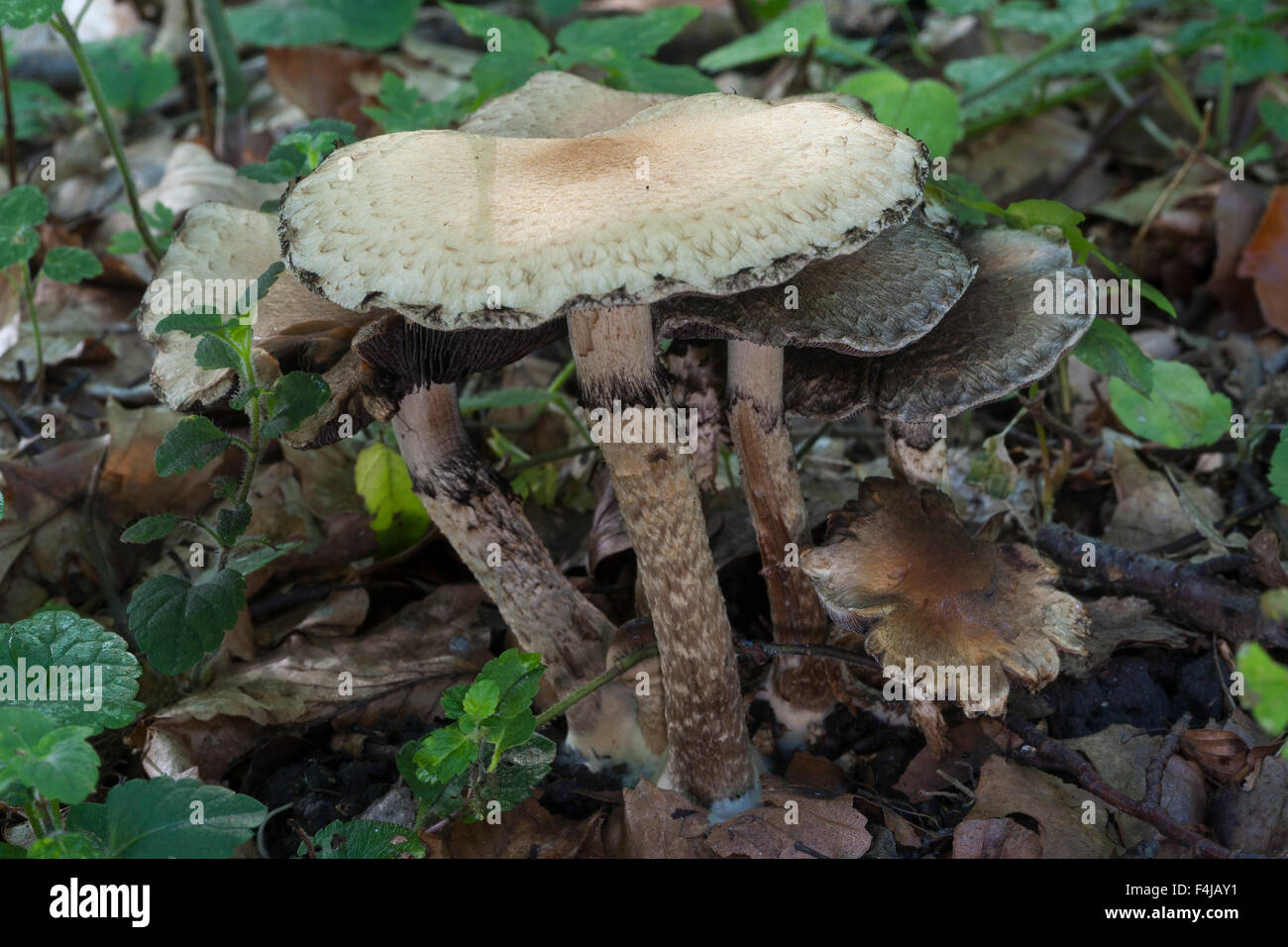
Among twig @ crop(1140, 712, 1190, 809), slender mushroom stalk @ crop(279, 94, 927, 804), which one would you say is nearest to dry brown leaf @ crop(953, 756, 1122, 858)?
twig @ crop(1140, 712, 1190, 809)

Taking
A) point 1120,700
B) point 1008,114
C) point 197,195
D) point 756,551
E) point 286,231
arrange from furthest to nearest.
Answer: point 1008,114 < point 197,195 < point 756,551 < point 1120,700 < point 286,231

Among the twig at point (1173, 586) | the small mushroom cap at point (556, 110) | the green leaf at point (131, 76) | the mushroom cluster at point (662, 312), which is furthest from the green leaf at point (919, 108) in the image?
the green leaf at point (131, 76)

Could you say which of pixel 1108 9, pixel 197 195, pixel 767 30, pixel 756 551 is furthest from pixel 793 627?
pixel 1108 9

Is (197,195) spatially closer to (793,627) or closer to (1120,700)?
(793,627)

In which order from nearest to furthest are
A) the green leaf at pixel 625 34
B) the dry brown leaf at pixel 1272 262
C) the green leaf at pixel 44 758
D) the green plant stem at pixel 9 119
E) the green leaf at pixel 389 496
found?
the green leaf at pixel 44 758 → the green leaf at pixel 389 496 → the green leaf at pixel 625 34 → the green plant stem at pixel 9 119 → the dry brown leaf at pixel 1272 262

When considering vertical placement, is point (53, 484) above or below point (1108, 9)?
below


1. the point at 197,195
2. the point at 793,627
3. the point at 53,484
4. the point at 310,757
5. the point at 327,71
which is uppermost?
the point at 327,71

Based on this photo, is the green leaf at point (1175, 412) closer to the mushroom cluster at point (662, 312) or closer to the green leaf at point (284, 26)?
the mushroom cluster at point (662, 312)
